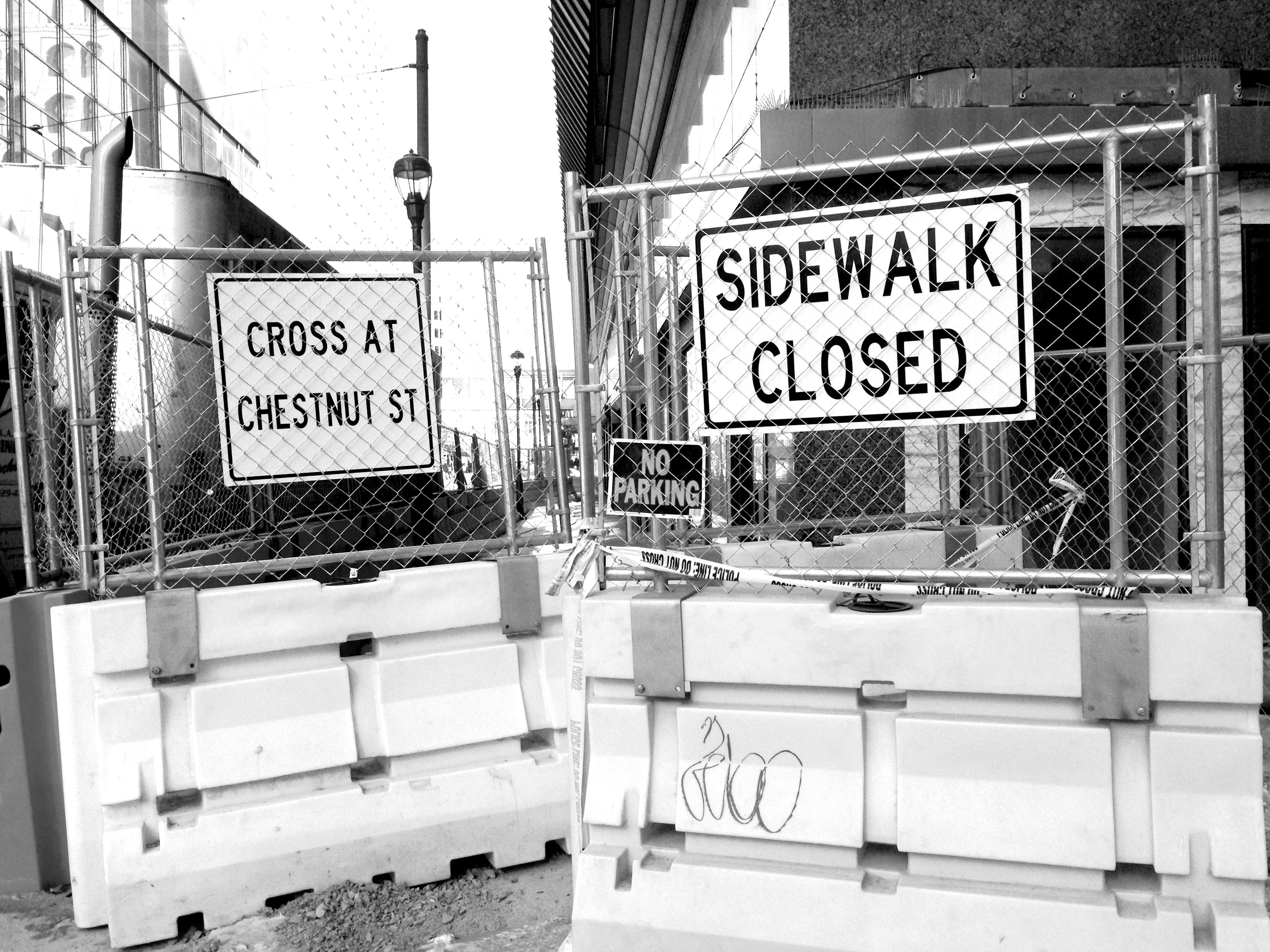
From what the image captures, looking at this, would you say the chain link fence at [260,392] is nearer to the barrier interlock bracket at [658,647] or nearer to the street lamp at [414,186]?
the barrier interlock bracket at [658,647]

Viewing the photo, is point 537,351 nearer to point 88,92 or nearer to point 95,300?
point 95,300

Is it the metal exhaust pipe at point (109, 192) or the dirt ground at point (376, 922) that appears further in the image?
the metal exhaust pipe at point (109, 192)

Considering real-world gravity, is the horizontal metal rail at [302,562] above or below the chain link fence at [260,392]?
below

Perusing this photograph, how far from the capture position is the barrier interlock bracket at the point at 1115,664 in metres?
2.70

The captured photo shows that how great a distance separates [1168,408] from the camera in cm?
821

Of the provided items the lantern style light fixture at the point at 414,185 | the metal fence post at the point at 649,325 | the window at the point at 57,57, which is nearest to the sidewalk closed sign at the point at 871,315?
the metal fence post at the point at 649,325

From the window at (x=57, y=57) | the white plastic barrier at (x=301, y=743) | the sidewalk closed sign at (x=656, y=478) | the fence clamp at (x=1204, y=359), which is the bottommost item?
the white plastic barrier at (x=301, y=743)

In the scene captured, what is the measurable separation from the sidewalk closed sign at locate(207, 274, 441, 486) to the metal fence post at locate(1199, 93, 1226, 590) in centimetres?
309

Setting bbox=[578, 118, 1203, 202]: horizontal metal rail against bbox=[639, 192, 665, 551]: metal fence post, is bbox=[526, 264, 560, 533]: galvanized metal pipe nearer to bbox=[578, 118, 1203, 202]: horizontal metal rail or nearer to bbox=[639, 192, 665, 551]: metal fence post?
bbox=[639, 192, 665, 551]: metal fence post

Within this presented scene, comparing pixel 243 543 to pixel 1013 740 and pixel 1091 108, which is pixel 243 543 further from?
pixel 1091 108

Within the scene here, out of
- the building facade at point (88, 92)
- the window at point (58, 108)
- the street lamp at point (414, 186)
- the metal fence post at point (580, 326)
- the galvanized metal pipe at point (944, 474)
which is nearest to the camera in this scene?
the metal fence post at point (580, 326)

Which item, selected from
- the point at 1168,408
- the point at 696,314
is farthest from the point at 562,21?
the point at 696,314

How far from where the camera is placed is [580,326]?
341 centimetres

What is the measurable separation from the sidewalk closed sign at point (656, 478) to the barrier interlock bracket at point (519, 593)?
3.97 feet
